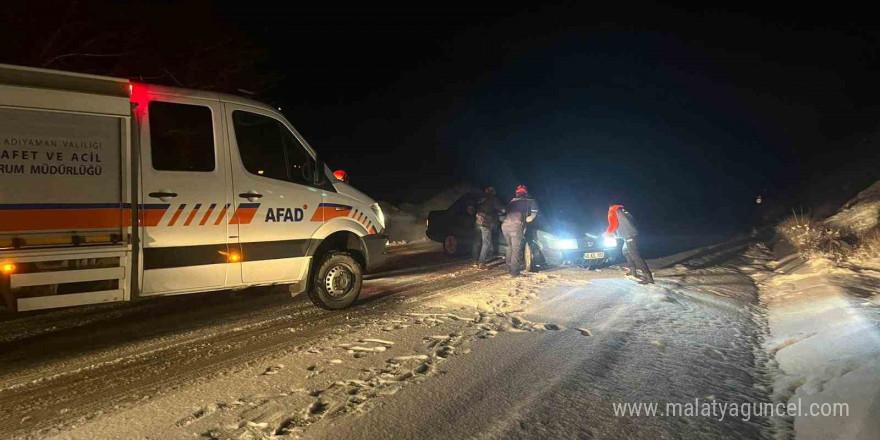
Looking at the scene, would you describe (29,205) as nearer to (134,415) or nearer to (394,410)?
(134,415)

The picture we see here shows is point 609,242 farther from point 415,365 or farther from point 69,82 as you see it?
point 69,82

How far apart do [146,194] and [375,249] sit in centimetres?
290

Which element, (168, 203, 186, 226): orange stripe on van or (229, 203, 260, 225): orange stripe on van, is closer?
(168, 203, 186, 226): orange stripe on van

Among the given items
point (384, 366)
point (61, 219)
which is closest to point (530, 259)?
point (384, 366)

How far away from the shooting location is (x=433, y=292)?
26.2ft

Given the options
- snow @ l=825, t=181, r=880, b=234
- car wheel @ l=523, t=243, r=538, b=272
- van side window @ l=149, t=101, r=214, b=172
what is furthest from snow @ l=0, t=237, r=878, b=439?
snow @ l=825, t=181, r=880, b=234

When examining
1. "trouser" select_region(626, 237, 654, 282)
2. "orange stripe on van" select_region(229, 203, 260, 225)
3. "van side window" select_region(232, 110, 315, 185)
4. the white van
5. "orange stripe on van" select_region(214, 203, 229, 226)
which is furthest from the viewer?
"trouser" select_region(626, 237, 654, 282)

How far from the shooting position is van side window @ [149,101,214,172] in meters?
5.30

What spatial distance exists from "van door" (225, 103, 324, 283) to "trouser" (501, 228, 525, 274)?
14.4 feet

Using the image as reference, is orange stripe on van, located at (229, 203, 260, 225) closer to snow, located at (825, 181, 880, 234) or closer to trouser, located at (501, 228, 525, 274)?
trouser, located at (501, 228, 525, 274)

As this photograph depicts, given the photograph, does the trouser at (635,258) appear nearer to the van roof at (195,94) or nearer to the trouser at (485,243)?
the trouser at (485,243)

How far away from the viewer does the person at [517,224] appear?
9.73 meters

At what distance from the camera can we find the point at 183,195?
5.39 meters

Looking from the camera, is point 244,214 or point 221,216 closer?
point 221,216
